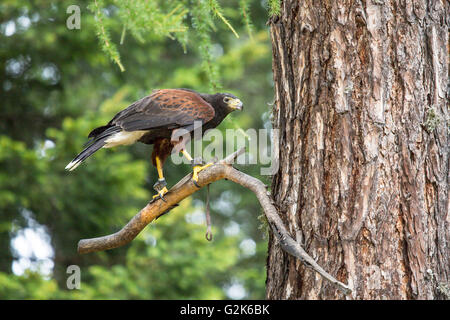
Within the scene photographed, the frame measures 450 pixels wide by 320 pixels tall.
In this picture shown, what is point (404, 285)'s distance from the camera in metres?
2.55

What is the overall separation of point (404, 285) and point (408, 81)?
1.02 metres

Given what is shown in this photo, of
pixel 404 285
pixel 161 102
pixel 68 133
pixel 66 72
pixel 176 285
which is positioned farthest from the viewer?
pixel 66 72

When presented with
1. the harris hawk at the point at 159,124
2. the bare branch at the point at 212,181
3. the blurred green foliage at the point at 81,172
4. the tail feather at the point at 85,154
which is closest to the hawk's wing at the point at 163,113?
the harris hawk at the point at 159,124

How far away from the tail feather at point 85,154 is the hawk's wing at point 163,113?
7.7 inches

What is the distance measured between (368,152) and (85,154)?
1990 millimetres

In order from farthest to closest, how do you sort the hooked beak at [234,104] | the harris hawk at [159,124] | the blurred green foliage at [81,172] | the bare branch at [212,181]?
the blurred green foliage at [81,172], the hooked beak at [234,104], the harris hawk at [159,124], the bare branch at [212,181]

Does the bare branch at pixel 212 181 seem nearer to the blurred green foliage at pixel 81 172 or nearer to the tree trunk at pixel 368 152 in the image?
the tree trunk at pixel 368 152

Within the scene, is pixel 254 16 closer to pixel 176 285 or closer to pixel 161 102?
pixel 176 285

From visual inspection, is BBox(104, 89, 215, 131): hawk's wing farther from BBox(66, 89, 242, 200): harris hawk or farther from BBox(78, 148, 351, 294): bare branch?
BBox(78, 148, 351, 294): bare branch

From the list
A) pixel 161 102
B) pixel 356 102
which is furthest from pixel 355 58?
pixel 161 102

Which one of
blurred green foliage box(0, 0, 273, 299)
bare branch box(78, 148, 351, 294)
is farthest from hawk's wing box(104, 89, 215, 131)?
blurred green foliage box(0, 0, 273, 299)

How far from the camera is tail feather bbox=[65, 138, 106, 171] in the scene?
367 cm

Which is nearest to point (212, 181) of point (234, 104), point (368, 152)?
point (368, 152)

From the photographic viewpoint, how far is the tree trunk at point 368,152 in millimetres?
2586
